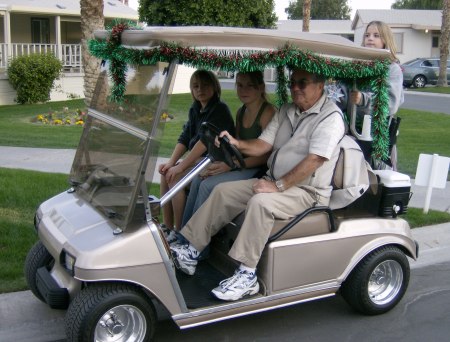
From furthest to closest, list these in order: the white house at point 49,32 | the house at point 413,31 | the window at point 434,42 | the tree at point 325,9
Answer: the tree at point 325,9 < the window at point 434,42 < the house at point 413,31 < the white house at point 49,32

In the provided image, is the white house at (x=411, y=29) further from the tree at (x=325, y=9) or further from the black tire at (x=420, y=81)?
the tree at (x=325, y=9)

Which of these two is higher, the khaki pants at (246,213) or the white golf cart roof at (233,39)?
the white golf cart roof at (233,39)

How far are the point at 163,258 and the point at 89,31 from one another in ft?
32.3

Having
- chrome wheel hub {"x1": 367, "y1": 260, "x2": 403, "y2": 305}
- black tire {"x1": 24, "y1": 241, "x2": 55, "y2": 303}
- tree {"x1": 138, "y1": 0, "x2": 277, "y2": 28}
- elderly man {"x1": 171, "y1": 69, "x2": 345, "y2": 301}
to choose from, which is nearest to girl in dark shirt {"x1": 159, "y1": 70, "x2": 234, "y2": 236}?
elderly man {"x1": 171, "y1": 69, "x2": 345, "y2": 301}

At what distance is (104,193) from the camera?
3.70 meters

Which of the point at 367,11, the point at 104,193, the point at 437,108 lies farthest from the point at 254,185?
the point at 367,11

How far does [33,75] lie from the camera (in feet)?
56.9

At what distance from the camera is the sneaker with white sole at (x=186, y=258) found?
3.85 meters

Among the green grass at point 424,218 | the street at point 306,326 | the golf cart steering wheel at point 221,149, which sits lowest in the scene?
the street at point 306,326

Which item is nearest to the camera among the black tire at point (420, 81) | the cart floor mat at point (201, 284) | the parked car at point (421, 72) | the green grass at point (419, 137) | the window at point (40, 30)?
the cart floor mat at point (201, 284)

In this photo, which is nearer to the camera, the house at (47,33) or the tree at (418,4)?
the house at (47,33)

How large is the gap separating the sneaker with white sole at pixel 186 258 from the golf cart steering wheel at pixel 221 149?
2.01 ft

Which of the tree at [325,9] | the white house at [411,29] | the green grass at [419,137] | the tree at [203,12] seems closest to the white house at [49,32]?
the tree at [203,12]

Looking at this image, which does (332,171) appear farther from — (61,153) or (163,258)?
(61,153)
